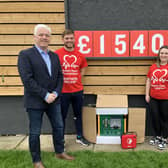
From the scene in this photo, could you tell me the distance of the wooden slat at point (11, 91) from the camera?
14.5 feet

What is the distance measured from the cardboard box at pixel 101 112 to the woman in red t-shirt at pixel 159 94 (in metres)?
0.46

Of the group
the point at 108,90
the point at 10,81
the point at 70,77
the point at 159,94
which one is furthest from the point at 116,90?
the point at 10,81

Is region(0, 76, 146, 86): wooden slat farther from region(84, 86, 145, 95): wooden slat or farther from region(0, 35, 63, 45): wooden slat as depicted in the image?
region(0, 35, 63, 45): wooden slat

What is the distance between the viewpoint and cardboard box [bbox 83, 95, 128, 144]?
3.91m

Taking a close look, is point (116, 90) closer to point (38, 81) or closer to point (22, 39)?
point (38, 81)

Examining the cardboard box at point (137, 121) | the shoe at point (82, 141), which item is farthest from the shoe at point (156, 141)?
the shoe at point (82, 141)

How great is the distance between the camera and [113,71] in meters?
4.28

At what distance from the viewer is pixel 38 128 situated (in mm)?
2977

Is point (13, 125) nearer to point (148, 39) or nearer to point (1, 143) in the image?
point (1, 143)

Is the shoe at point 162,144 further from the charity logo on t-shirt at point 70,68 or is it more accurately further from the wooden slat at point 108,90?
the charity logo on t-shirt at point 70,68

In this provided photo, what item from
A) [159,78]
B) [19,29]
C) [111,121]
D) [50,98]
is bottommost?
[111,121]

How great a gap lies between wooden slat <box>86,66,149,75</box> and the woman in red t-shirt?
30 centimetres

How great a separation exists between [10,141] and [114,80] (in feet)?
7.06

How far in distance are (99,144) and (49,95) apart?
61.6 inches
